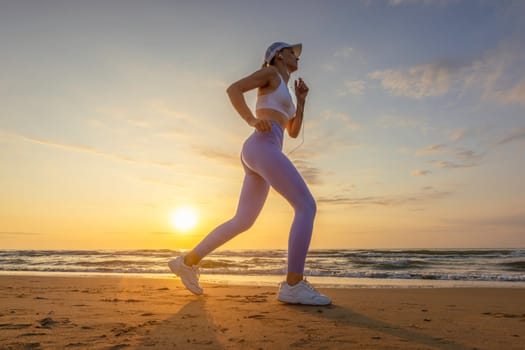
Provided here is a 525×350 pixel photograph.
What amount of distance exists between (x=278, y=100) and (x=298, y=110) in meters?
0.52

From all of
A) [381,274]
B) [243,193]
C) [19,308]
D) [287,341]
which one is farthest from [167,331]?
[381,274]

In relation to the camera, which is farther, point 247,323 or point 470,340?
point 247,323

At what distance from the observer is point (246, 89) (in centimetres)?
368

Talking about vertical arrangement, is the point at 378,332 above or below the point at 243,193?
below

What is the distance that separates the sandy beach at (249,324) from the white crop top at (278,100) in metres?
1.78

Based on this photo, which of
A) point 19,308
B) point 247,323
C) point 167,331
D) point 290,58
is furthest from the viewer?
point 290,58

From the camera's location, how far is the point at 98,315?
2.95m

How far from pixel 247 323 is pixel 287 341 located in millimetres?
556

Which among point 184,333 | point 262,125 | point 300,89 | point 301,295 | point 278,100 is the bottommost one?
point 184,333

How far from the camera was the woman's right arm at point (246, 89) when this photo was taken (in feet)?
11.7

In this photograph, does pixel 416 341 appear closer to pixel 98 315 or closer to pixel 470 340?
pixel 470 340

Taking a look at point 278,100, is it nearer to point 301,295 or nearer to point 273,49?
point 273,49

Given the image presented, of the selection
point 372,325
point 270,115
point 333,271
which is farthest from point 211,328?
point 333,271

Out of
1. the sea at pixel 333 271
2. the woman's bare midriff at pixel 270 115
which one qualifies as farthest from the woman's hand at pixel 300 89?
the sea at pixel 333 271
